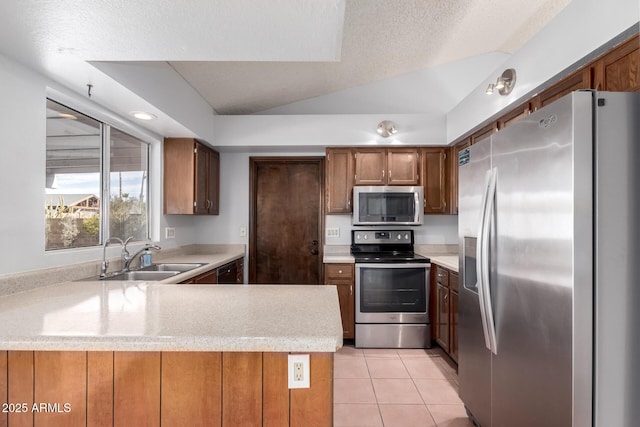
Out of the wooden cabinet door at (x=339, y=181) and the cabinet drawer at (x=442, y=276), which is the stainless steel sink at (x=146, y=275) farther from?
the cabinet drawer at (x=442, y=276)

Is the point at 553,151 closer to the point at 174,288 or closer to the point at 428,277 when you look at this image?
the point at 174,288

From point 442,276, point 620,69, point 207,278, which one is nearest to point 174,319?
point 207,278

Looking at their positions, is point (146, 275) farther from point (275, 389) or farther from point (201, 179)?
point (275, 389)

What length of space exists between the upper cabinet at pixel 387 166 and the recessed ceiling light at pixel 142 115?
1.94m

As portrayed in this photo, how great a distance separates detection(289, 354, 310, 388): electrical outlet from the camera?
3.64 feet

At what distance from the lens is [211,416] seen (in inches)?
44.4

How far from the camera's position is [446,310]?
9.60 ft

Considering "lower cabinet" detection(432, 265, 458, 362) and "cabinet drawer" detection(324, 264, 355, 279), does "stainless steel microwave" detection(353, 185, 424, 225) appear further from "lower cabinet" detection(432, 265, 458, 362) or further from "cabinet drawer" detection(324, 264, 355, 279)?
"lower cabinet" detection(432, 265, 458, 362)

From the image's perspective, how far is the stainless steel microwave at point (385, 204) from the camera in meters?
3.47

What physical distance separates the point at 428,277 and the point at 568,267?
209 cm

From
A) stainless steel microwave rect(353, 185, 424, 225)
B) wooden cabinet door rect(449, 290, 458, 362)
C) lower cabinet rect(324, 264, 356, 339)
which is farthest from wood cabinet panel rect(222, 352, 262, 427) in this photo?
stainless steel microwave rect(353, 185, 424, 225)

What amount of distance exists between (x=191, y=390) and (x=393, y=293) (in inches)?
94.9

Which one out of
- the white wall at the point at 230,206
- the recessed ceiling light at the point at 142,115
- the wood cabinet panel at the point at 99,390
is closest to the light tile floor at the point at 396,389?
the wood cabinet panel at the point at 99,390

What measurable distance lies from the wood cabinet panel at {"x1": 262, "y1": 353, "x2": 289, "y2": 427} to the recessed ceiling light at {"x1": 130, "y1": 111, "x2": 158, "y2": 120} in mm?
2173
